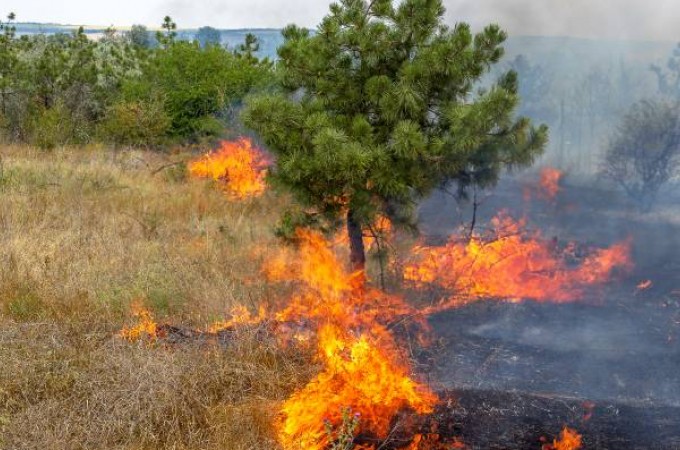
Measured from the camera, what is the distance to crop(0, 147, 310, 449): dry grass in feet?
13.1

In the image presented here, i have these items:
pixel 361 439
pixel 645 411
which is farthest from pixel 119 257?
pixel 645 411

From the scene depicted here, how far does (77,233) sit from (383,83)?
4.60 metres

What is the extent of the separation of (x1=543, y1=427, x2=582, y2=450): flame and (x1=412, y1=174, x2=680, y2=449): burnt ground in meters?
0.11

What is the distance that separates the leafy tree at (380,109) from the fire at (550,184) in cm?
547

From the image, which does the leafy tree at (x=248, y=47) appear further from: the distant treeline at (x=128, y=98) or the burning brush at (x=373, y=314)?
the burning brush at (x=373, y=314)

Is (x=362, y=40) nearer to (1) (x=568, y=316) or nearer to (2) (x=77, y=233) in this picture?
(1) (x=568, y=316)

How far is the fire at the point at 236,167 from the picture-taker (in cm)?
1154

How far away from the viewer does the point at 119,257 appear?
7.16 meters

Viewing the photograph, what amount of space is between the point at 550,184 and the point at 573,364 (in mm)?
6566

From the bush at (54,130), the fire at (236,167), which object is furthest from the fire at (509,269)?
the bush at (54,130)

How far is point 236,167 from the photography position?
12.1 metres

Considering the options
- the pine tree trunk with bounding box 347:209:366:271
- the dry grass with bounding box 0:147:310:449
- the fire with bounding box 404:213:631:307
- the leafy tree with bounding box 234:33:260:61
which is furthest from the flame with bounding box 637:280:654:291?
the leafy tree with bounding box 234:33:260:61

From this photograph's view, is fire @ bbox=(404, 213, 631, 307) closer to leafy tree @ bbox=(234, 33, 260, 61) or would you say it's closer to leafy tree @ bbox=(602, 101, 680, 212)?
leafy tree @ bbox=(602, 101, 680, 212)

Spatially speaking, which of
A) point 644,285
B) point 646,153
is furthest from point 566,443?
point 646,153
